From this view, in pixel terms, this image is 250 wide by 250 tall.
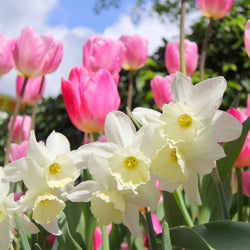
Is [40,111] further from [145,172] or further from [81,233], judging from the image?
[145,172]

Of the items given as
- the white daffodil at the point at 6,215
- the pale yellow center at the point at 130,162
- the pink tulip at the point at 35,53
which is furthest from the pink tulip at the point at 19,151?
the pale yellow center at the point at 130,162

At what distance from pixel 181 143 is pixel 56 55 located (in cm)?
70

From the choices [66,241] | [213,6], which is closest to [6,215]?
[66,241]

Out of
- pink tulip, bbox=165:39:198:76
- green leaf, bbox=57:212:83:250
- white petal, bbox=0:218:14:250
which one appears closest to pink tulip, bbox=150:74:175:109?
pink tulip, bbox=165:39:198:76

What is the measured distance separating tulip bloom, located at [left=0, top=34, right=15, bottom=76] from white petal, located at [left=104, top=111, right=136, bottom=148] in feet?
2.47

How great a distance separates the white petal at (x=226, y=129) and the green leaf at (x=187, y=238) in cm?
13

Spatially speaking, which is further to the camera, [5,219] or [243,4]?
[243,4]

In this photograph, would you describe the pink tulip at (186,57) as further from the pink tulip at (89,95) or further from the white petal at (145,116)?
the white petal at (145,116)

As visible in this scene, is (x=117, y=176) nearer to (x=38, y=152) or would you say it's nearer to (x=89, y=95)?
(x=38, y=152)

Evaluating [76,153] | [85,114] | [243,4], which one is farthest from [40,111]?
[76,153]

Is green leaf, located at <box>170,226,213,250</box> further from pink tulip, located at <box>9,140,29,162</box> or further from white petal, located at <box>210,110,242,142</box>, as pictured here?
pink tulip, located at <box>9,140,29,162</box>

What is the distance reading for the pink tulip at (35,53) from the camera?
1.09 meters

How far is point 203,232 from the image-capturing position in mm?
568

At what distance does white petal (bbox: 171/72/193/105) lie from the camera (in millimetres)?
531
